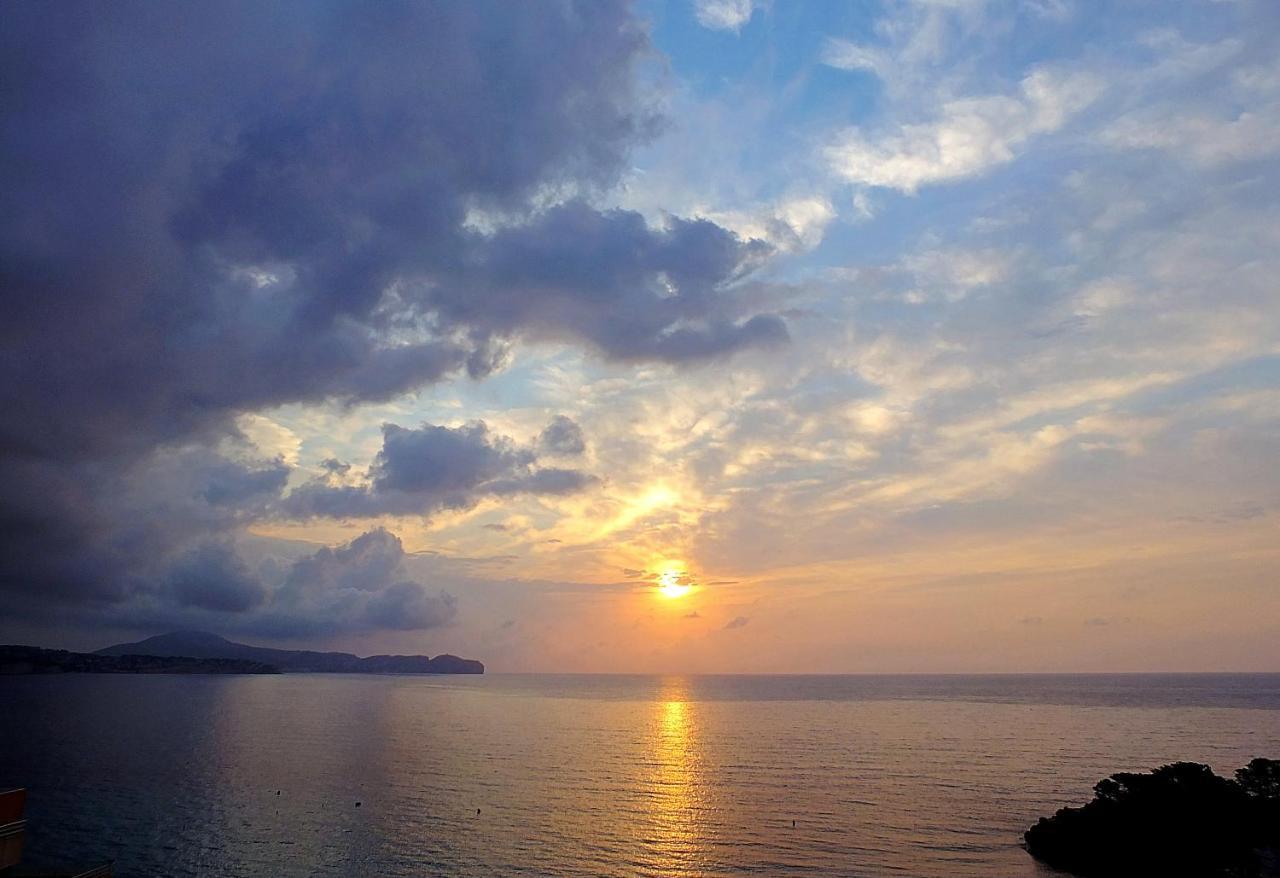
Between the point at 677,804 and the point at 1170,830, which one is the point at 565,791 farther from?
the point at 1170,830

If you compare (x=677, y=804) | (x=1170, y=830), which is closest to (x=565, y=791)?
(x=677, y=804)

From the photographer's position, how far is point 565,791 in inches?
3258

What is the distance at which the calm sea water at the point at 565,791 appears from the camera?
188ft

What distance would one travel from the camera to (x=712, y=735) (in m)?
142

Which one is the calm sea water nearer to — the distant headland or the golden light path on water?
the golden light path on water

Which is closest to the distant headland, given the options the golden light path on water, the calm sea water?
the calm sea water

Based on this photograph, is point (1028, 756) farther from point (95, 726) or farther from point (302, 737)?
point (95, 726)

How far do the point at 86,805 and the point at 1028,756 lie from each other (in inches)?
4505

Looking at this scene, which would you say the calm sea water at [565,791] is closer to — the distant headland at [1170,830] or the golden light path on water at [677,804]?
the golden light path on water at [677,804]

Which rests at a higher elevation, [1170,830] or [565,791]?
[1170,830]

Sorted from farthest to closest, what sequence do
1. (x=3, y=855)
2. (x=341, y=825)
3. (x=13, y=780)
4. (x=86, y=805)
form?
(x=13, y=780)
(x=86, y=805)
(x=341, y=825)
(x=3, y=855)

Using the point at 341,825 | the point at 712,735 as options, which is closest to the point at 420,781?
the point at 341,825

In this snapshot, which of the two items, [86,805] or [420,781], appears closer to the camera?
[86,805]

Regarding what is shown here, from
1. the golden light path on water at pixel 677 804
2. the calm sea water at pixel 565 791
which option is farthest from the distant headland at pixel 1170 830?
the golden light path on water at pixel 677 804
